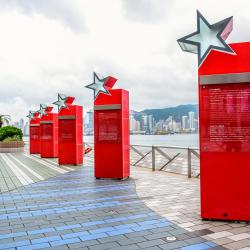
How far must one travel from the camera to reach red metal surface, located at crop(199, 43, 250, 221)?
493 centimetres

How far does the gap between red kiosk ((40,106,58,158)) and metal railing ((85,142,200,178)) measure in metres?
6.11

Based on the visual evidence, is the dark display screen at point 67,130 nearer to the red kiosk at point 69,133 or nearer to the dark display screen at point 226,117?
A: the red kiosk at point 69,133

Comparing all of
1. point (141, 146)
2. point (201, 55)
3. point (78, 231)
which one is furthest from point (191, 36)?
point (141, 146)

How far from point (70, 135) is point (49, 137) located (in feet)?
15.7

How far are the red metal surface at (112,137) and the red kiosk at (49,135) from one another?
29.7 feet

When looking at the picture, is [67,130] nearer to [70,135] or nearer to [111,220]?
[70,135]

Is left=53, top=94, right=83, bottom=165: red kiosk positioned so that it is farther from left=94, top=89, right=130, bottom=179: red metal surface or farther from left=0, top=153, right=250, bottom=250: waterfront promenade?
left=0, top=153, right=250, bottom=250: waterfront promenade

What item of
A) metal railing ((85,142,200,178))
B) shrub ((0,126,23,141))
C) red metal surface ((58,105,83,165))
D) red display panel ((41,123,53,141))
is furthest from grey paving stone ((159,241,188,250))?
shrub ((0,126,23,141))

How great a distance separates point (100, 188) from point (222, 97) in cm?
431

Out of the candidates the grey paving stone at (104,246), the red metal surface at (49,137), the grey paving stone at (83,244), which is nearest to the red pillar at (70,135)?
the red metal surface at (49,137)

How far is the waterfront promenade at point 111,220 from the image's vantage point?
417cm

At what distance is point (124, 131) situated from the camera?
9609 mm

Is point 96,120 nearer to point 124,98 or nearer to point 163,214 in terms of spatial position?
point 124,98

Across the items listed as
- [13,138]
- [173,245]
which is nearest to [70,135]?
[173,245]
